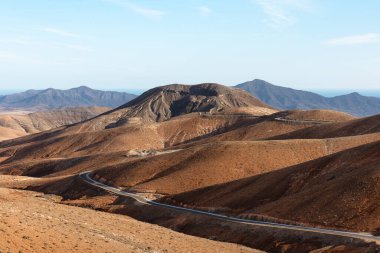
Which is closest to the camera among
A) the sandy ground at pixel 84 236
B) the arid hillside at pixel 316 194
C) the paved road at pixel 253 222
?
the sandy ground at pixel 84 236

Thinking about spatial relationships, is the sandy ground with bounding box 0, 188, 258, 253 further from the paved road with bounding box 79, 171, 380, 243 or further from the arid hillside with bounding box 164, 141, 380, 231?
the arid hillside with bounding box 164, 141, 380, 231

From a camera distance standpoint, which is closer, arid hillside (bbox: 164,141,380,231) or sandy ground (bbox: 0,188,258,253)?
sandy ground (bbox: 0,188,258,253)

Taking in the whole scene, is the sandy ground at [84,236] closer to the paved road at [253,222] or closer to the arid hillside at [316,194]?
the paved road at [253,222]

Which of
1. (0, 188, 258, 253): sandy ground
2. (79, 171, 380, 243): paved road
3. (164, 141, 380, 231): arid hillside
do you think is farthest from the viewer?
(164, 141, 380, 231): arid hillside

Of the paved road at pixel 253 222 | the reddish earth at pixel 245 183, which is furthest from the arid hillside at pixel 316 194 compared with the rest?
the paved road at pixel 253 222

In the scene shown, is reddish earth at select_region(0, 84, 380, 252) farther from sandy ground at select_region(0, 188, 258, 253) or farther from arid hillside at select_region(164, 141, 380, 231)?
sandy ground at select_region(0, 188, 258, 253)

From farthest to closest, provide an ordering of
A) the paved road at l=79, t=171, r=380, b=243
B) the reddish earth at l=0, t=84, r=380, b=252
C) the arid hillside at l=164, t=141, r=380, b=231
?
the arid hillside at l=164, t=141, r=380, b=231 → the reddish earth at l=0, t=84, r=380, b=252 → the paved road at l=79, t=171, r=380, b=243

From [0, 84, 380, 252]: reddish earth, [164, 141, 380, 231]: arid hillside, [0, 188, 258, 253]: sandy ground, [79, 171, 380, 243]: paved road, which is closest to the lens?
[0, 188, 258, 253]: sandy ground

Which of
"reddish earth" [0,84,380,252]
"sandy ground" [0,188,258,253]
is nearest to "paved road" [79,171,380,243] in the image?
"reddish earth" [0,84,380,252]

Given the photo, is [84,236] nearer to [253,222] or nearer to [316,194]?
[253,222]
